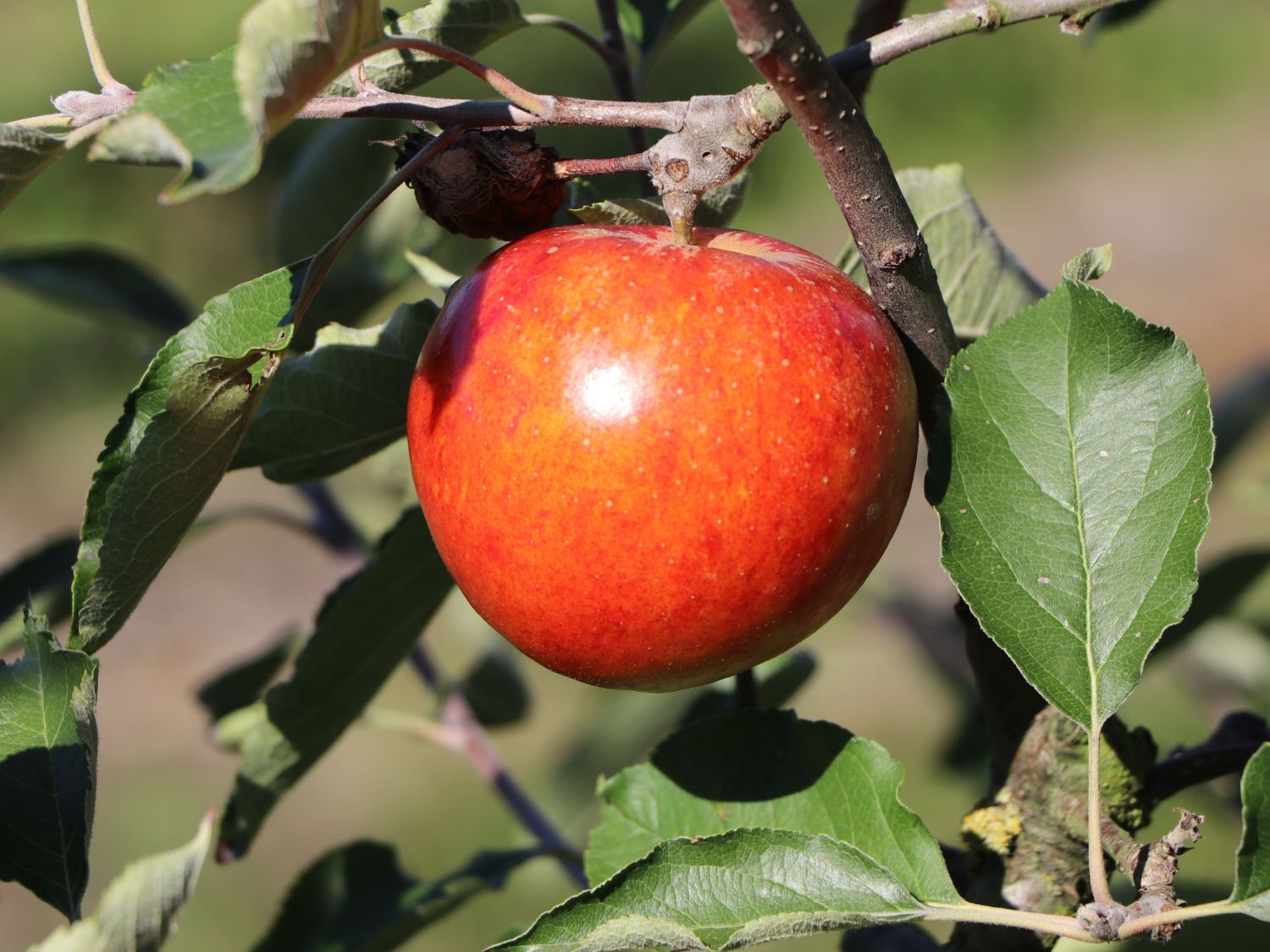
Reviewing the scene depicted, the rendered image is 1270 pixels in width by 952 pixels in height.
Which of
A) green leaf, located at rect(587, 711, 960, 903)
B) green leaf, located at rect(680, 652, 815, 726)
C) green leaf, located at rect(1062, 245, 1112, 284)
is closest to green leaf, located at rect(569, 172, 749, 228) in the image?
green leaf, located at rect(1062, 245, 1112, 284)

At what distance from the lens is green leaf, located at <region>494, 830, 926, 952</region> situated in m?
0.65

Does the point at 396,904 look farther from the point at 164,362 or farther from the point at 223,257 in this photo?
the point at 223,257

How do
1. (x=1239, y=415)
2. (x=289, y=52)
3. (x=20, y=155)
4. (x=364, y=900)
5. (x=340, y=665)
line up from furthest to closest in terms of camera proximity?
1. (x=1239, y=415)
2. (x=364, y=900)
3. (x=340, y=665)
4. (x=20, y=155)
5. (x=289, y=52)

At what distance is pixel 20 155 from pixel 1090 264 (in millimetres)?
576

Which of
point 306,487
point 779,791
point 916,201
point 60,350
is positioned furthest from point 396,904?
point 60,350

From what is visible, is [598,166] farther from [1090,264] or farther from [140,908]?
[140,908]

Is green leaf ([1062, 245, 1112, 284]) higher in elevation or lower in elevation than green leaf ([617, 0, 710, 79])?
lower

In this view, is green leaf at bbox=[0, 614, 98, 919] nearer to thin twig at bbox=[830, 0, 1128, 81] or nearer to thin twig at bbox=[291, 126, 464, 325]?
thin twig at bbox=[291, 126, 464, 325]

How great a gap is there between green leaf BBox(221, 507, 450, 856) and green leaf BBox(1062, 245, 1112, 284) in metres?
0.48

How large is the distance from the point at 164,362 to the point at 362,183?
686mm

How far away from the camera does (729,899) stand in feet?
2.19

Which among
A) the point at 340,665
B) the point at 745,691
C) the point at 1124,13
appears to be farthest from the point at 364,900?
the point at 1124,13

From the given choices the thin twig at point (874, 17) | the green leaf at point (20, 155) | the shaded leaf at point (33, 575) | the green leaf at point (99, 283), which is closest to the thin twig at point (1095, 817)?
the thin twig at point (874, 17)

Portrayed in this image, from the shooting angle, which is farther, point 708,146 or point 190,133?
point 708,146
